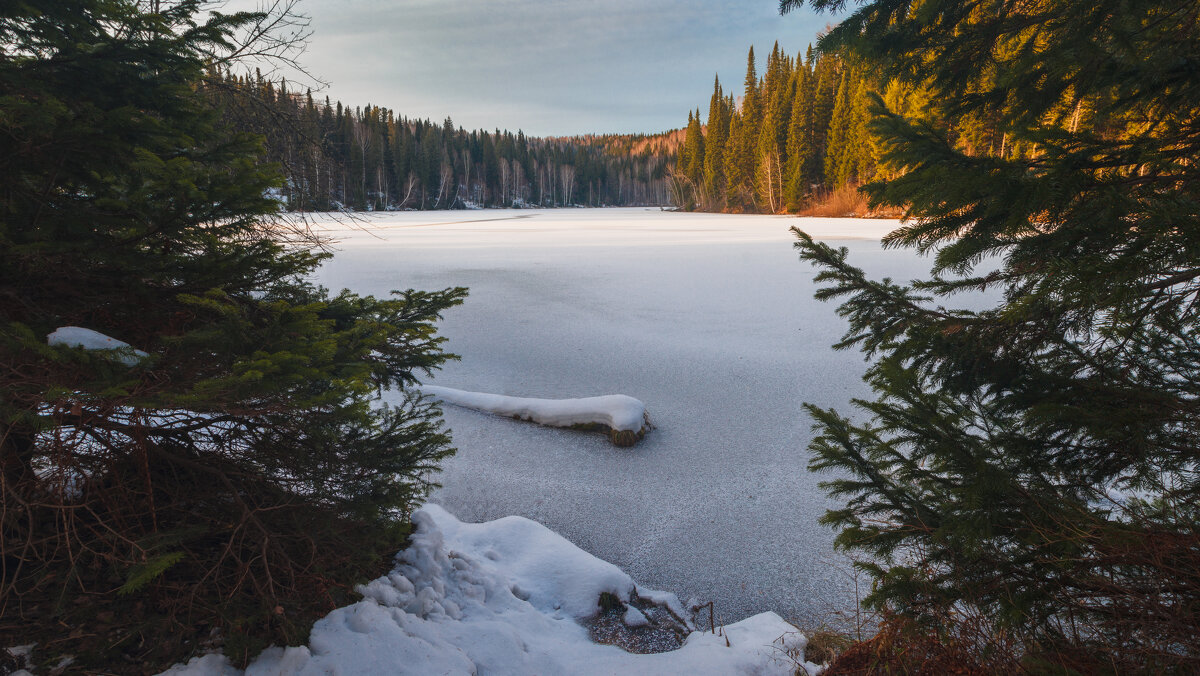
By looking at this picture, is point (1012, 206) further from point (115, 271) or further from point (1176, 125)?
point (115, 271)

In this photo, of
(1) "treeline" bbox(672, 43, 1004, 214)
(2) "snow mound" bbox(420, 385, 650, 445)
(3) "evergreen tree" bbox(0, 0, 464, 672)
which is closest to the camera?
(3) "evergreen tree" bbox(0, 0, 464, 672)

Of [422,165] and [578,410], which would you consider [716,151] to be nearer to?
[422,165]

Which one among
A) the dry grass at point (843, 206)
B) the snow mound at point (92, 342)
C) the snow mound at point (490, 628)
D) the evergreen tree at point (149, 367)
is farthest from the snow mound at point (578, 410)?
the dry grass at point (843, 206)

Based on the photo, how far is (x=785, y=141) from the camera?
40562 millimetres

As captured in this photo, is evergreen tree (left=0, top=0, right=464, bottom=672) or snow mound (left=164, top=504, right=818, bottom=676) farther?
snow mound (left=164, top=504, right=818, bottom=676)

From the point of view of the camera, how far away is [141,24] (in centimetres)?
194

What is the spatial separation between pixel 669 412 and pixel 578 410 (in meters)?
0.89

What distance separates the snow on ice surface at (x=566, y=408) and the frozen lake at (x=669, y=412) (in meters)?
0.12

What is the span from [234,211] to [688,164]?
58.6 metres

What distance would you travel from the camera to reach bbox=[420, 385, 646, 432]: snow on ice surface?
4.83 metres

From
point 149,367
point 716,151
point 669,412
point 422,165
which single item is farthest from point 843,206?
point 422,165

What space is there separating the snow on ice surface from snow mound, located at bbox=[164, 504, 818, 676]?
63.3 inches

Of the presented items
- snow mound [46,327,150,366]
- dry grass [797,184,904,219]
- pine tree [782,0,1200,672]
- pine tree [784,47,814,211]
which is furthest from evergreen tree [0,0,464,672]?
pine tree [784,47,814,211]

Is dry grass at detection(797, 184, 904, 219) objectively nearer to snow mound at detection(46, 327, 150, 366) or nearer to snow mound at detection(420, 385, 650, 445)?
snow mound at detection(420, 385, 650, 445)
